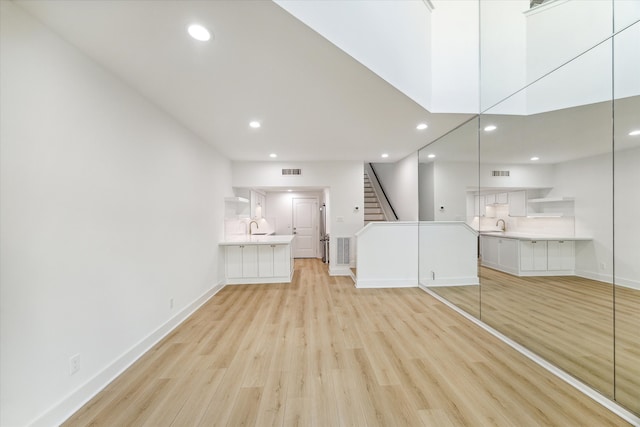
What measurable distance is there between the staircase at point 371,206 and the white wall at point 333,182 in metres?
1.06

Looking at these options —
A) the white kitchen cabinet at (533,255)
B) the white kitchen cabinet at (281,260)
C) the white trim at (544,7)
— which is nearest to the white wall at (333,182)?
the white kitchen cabinet at (281,260)

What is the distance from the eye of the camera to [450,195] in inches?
142

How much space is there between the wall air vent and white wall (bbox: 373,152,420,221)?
1567mm

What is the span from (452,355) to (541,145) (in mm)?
2244

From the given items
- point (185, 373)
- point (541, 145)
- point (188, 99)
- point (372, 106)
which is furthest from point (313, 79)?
point (185, 373)

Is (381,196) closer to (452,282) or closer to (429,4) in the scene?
A: (452,282)

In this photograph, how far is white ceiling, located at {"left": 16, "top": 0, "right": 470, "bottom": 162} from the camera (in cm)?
141

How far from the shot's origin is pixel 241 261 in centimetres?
474

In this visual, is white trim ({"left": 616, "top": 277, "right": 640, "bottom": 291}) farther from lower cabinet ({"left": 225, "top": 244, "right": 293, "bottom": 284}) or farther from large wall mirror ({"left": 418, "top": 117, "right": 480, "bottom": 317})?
lower cabinet ({"left": 225, "top": 244, "right": 293, "bottom": 284})

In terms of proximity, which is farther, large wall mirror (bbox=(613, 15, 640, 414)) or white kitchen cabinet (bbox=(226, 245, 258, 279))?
white kitchen cabinet (bbox=(226, 245, 258, 279))

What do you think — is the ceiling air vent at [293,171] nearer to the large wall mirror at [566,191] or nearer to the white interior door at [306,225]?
the white interior door at [306,225]

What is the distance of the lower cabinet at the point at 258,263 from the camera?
15.5 ft

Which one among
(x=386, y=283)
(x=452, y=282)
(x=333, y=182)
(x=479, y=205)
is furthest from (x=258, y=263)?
(x=479, y=205)

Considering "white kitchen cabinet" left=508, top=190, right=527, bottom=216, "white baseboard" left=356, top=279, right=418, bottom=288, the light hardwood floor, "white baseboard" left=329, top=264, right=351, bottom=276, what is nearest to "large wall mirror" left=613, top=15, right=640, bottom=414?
the light hardwood floor
